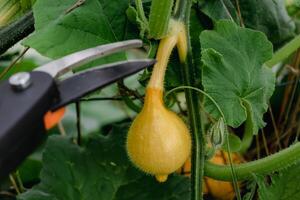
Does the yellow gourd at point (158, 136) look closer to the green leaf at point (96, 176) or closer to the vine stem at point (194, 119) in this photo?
the vine stem at point (194, 119)

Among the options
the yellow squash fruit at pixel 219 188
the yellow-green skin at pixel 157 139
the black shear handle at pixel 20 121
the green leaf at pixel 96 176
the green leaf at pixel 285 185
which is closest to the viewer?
the black shear handle at pixel 20 121

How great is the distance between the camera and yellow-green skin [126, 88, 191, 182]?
854mm

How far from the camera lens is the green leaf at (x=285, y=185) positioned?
1.00 m

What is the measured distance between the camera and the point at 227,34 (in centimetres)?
94

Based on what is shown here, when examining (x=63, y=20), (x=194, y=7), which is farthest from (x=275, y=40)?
(x=63, y=20)

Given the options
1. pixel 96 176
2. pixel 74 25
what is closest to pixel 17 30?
pixel 74 25

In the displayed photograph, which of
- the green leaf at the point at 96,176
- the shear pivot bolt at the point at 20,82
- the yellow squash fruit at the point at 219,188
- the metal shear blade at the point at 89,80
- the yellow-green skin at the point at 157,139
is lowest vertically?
the yellow squash fruit at the point at 219,188

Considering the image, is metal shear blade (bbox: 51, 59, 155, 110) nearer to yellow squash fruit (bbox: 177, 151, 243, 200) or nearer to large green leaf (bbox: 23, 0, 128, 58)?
large green leaf (bbox: 23, 0, 128, 58)

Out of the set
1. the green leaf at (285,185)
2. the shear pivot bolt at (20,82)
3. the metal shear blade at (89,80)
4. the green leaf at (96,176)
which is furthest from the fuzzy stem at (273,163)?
the shear pivot bolt at (20,82)

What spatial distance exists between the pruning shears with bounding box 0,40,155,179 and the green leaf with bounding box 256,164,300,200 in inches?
12.1

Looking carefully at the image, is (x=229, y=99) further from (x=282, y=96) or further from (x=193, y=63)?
(x=282, y=96)

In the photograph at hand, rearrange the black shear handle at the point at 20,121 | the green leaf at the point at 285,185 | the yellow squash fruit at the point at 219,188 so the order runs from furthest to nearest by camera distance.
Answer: the yellow squash fruit at the point at 219,188
the green leaf at the point at 285,185
the black shear handle at the point at 20,121

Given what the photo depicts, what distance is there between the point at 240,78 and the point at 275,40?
0.97 feet

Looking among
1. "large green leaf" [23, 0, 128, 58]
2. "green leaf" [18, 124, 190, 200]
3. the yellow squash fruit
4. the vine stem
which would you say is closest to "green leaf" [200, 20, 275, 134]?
the vine stem
